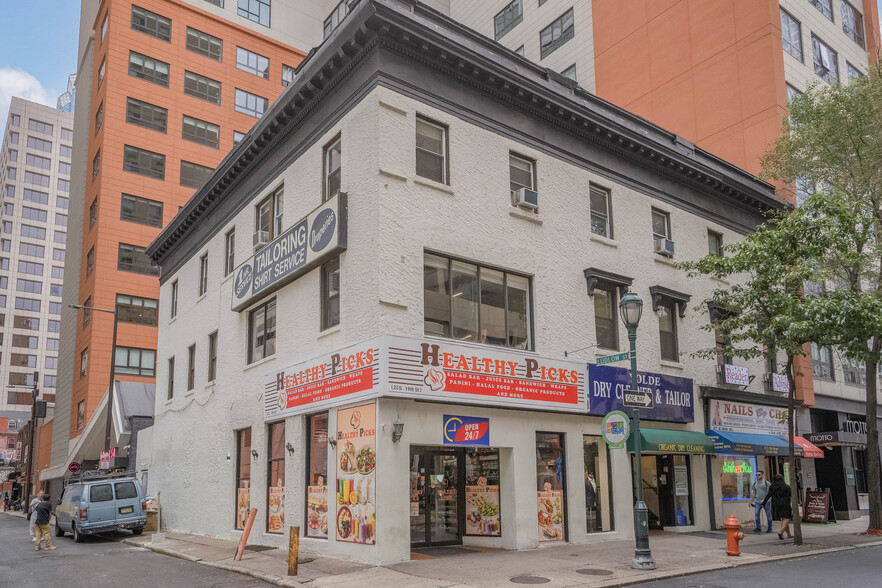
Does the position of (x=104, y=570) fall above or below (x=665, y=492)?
below

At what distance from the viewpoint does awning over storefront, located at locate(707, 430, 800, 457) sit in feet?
69.8

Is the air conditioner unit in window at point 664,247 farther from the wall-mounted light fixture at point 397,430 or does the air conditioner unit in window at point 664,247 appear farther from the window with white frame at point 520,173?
the wall-mounted light fixture at point 397,430

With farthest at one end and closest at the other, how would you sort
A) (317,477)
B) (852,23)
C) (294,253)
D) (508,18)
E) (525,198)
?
(508,18) < (852,23) < (294,253) < (525,198) < (317,477)

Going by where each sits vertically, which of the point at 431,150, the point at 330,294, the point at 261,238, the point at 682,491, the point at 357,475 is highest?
the point at 431,150

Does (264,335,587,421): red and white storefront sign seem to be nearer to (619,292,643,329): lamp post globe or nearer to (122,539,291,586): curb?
(619,292,643,329): lamp post globe

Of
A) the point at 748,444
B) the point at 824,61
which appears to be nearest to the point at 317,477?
the point at 748,444

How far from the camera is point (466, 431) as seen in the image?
51.5 feet

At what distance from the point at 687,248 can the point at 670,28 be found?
15.3 m

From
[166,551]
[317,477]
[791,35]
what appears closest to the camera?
[317,477]

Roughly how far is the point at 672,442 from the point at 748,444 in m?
3.70

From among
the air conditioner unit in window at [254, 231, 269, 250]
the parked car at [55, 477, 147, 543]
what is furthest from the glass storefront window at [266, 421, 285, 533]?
the parked car at [55, 477, 147, 543]

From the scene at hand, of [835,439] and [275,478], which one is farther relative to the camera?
[835,439]

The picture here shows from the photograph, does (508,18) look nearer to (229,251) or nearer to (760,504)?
(229,251)

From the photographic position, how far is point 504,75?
17.8 meters
